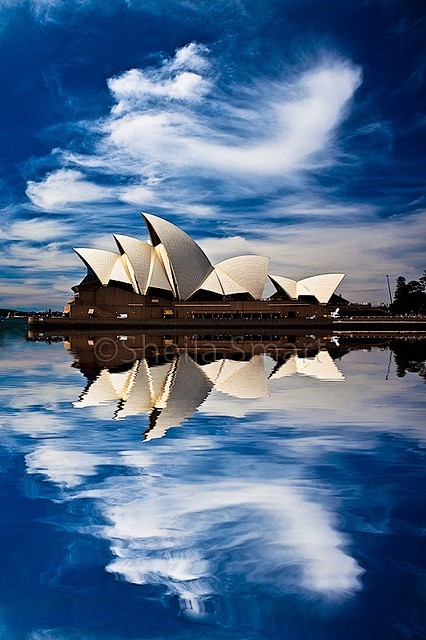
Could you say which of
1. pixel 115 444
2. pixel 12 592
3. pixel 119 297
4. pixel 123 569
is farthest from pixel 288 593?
pixel 119 297

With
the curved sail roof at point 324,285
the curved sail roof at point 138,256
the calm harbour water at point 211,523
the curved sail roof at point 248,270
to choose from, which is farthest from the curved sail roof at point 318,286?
the calm harbour water at point 211,523

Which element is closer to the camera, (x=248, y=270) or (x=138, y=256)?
(x=138, y=256)

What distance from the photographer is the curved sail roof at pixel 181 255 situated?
168 feet

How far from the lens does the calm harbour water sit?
285 centimetres

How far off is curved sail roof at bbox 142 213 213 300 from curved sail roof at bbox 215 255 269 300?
7.34 ft

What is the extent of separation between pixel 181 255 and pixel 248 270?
29.3 feet

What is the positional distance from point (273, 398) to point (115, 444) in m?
4.16

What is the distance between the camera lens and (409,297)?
70312 millimetres

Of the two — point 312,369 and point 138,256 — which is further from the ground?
point 138,256

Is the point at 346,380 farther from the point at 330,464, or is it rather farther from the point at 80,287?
the point at 80,287

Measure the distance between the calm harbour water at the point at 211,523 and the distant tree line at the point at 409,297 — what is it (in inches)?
2582

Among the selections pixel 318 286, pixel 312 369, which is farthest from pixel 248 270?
pixel 312 369

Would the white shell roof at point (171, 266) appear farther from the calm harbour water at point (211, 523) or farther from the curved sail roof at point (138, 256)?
the calm harbour water at point (211, 523)

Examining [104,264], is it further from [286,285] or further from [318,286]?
[318,286]
